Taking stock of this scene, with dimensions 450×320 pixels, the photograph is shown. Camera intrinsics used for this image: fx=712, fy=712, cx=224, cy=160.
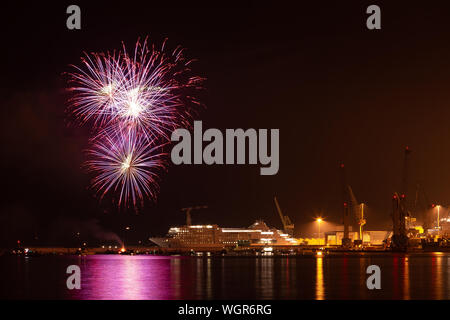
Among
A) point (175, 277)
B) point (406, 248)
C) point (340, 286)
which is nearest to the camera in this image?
point (340, 286)

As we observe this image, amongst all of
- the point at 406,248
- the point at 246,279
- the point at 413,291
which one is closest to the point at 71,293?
the point at 246,279

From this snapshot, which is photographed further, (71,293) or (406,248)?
(406,248)

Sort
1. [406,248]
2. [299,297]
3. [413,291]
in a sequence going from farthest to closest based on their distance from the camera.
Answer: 1. [406,248]
2. [413,291]
3. [299,297]
